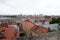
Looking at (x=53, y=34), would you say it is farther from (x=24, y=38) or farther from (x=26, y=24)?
(x=26, y=24)

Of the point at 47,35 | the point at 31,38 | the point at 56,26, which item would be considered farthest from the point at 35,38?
the point at 56,26

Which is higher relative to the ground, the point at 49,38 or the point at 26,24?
the point at 49,38

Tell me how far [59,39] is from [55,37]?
0.20m

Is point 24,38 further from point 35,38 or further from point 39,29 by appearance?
point 39,29

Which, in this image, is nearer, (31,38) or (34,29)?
(31,38)

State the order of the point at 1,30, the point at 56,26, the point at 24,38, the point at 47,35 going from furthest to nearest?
the point at 56,26, the point at 1,30, the point at 47,35, the point at 24,38

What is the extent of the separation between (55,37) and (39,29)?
36.8 ft

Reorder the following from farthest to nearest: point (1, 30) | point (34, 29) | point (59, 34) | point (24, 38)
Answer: point (34, 29), point (1, 30), point (59, 34), point (24, 38)

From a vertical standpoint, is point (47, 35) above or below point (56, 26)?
above

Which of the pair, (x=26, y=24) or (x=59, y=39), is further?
(x=26, y=24)

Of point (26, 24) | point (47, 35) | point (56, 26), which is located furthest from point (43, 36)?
point (56, 26)

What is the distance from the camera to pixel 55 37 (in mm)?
5922

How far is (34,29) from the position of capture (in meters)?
18.0

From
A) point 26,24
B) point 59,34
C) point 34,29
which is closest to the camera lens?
point 59,34
